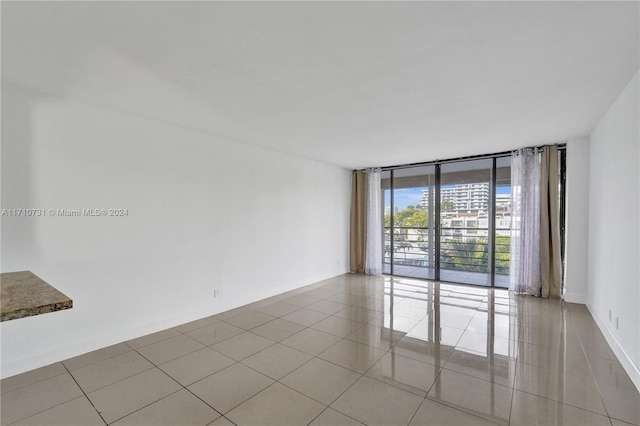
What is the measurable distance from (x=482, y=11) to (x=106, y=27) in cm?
213

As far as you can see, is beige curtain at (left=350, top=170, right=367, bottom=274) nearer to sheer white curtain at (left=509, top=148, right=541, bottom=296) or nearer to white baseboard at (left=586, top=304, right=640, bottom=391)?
sheer white curtain at (left=509, top=148, right=541, bottom=296)

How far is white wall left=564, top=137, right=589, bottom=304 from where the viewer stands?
162 inches

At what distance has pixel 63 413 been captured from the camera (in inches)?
76.4

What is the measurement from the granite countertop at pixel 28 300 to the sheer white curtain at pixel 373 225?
17.6ft

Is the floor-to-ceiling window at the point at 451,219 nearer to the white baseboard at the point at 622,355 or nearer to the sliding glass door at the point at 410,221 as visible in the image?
the sliding glass door at the point at 410,221

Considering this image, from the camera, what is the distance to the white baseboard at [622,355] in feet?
7.31

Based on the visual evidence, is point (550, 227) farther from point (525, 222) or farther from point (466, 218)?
point (466, 218)

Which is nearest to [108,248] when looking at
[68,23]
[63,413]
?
[63,413]

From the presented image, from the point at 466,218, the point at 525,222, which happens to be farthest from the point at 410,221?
the point at 525,222

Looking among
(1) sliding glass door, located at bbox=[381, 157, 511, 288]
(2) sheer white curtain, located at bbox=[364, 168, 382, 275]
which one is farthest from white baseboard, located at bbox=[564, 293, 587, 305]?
(2) sheer white curtain, located at bbox=[364, 168, 382, 275]

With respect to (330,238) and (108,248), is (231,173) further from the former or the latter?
(330,238)

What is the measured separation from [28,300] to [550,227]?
5822 mm

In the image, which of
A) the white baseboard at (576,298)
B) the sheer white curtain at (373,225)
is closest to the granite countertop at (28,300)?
the sheer white curtain at (373,225)

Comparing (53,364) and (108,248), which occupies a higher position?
(108,248)
